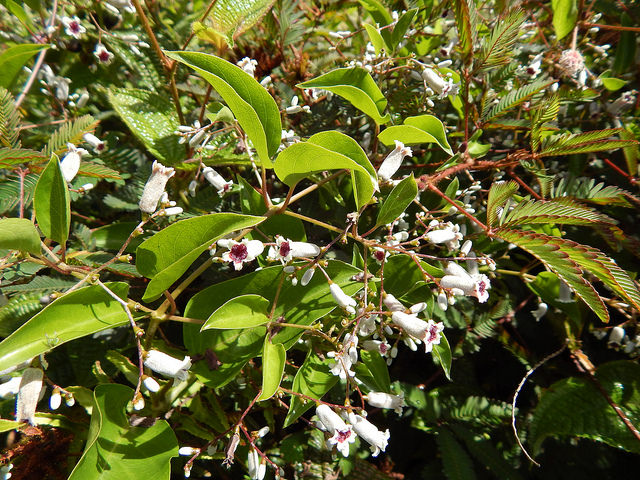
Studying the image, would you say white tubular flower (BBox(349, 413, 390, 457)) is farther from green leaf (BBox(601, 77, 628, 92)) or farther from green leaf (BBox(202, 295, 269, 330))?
green leaf (BBox(601, 77, 628, 92))

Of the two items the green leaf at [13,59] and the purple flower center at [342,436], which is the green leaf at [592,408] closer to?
the purple flower center at [342,436]

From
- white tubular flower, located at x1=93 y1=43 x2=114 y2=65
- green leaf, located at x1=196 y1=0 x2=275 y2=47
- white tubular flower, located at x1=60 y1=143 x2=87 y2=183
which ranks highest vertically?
green leaf, located at x1=196 y1=0 x2=275 y2=47

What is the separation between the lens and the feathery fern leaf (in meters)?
0.84

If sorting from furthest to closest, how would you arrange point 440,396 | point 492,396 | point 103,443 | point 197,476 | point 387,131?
1. point 492,396
2. point 440,396
3. point 197,476
4. point 387,131
5. point 103,443

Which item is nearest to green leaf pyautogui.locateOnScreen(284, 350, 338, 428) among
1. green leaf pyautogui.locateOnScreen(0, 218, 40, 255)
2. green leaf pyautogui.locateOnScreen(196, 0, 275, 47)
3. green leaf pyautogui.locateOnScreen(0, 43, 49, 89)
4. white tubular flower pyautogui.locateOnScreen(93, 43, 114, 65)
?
green leaf pyautogui.locateOnScreen(0, 218, 40, 255)

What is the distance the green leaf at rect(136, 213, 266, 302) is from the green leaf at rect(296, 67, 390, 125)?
1.08 ft

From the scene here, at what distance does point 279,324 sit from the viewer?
32.4 inches

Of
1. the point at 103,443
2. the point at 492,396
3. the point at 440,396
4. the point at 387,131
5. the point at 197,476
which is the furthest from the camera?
the point at 492,396

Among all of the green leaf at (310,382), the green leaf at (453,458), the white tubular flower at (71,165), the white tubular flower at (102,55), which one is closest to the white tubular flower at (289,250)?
the green leaf at (310,382)

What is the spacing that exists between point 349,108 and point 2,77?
2.99 feet

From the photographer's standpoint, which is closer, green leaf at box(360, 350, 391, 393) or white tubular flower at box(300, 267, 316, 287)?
white tubular flower at box(300, 267, 316, 287)

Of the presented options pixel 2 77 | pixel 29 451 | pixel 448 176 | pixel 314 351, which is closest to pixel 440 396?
pixel 314 351

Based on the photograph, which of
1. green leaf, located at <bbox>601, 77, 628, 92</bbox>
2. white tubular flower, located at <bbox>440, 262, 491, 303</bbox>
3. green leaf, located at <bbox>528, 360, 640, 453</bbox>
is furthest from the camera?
green leaf, located at <bbox>601, 77, 628, 92</bbox>

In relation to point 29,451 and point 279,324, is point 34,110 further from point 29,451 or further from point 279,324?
point 279,324
